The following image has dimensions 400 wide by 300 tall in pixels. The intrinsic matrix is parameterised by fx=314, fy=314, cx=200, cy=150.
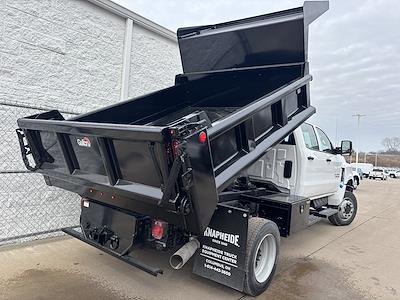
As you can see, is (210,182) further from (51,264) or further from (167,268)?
(51,264)

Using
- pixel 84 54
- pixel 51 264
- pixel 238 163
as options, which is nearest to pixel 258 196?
pixel 238 163

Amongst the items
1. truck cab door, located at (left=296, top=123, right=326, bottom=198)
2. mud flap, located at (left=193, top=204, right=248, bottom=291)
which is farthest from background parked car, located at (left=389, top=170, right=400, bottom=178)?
mud flap, located at (left=193, top=204, right=248, bottom=291)

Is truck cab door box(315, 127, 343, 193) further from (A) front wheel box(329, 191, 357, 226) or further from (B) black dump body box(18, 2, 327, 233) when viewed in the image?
(B) black dump body box(18, 2, 327, 233)

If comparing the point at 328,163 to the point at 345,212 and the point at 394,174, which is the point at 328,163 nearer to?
the point at 345,212

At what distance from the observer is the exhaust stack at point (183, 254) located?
3.17m

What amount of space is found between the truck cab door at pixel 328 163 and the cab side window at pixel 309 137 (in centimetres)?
17

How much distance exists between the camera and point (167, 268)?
4340 mm

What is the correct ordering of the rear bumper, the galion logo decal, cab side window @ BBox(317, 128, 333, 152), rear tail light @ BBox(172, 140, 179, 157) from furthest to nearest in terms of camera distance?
cab side window @ BBox(317, 128, 333, 152), the galion logo decal, the rear bumper, rear tail light @ BBox(172, 140, 179, 157)

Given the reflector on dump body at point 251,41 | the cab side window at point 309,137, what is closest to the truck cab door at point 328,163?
the cab side window at point 309,137

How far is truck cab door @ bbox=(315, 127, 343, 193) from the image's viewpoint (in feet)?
19.6

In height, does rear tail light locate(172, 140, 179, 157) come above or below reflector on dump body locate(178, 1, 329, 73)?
below

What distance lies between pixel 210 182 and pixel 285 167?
2.90 metres

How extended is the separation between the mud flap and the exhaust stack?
17 centimetres

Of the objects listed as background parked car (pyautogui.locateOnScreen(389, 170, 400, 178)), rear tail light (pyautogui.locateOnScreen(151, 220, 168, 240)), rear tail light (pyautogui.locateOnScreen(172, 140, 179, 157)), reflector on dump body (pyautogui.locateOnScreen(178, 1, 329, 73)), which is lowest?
background parked car (pyautogui.locateOnScreen(389, 170, 400, 178))
